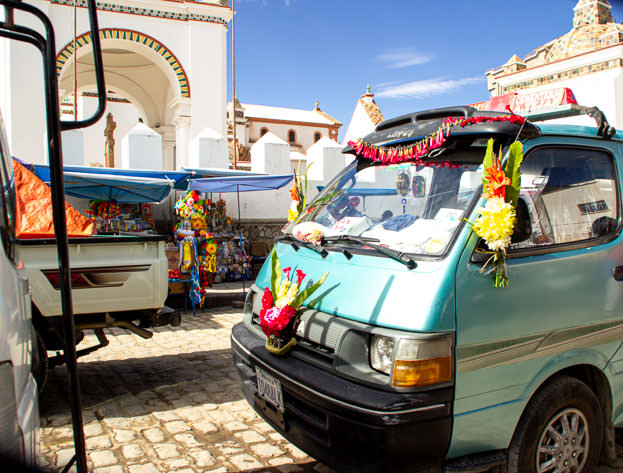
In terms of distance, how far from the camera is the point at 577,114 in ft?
11.5

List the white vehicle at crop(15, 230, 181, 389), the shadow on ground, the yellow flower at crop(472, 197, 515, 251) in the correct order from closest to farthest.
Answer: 1. the yellow flower at crop(472, 197, 515, 251)
2. the white vehicle at crop(15, 230, 181, 389)
3. the shadow on ground

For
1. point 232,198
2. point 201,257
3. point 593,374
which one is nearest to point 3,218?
point 593,374

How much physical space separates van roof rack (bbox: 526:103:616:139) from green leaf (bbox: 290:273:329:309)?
2013 mm

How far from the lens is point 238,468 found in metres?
3.30

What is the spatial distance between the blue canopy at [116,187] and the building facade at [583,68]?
6.41 m

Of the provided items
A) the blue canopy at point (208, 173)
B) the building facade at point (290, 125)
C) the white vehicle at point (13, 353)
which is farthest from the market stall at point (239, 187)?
the building facade at point (290, 125)

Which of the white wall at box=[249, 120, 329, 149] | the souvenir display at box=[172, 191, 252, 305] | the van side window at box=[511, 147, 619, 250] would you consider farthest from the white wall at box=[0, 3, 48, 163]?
the white wall at box=[249, 120, 329, 149]

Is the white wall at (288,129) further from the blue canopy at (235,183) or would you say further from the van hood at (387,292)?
the van hood at (387,292)

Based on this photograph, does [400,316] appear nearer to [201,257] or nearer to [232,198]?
[201,257]

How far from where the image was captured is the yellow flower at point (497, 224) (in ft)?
7.98

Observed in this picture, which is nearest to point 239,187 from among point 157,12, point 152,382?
point 152,382

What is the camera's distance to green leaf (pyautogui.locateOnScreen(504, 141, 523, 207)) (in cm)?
253

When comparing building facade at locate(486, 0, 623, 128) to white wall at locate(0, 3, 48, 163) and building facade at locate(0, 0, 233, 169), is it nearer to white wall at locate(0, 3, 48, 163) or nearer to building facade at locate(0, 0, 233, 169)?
building facade at locate(0, 0, 233, 169)

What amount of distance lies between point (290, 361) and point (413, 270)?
34.4 inches
